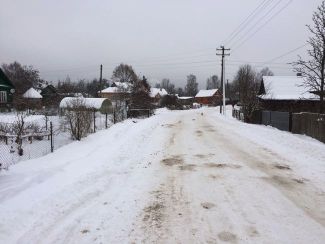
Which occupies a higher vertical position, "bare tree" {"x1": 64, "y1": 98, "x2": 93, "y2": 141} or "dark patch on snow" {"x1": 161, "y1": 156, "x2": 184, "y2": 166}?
"bare tree" {"x1": 64, "y1": 98, "x2": 93, "y2": 141}

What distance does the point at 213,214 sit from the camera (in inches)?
267

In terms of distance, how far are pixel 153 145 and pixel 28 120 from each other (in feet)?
48.7

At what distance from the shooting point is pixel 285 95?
1602 inches

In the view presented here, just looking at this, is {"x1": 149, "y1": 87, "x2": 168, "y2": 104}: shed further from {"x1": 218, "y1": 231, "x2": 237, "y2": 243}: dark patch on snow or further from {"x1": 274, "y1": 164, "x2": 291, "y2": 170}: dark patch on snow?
{"x1": 218, "y1": 231, "x2": 237, "y2": 243}: dark patch on snow

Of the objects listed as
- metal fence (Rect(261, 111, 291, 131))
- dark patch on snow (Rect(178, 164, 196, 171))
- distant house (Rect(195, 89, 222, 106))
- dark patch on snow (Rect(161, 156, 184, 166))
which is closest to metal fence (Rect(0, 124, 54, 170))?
dark patch on snow (Rect(161, 156, 184, 166))

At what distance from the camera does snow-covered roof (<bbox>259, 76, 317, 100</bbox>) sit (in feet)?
132

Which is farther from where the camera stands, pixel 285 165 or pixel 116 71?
pixel 116 71

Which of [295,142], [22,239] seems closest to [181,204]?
[22,239]

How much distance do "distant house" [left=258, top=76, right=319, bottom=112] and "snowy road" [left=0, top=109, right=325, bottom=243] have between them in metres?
25.9

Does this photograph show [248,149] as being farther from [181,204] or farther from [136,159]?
[181,204]

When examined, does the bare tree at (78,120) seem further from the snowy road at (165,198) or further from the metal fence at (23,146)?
the snowy road at (165,198)

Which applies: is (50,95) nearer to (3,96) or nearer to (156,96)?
(3,96)

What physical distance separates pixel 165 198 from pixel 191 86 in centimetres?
17690

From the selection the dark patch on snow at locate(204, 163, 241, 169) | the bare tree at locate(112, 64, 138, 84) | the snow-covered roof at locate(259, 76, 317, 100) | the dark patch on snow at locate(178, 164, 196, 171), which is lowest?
the dark patch on snow at locate(178, 164, 196, 171)
